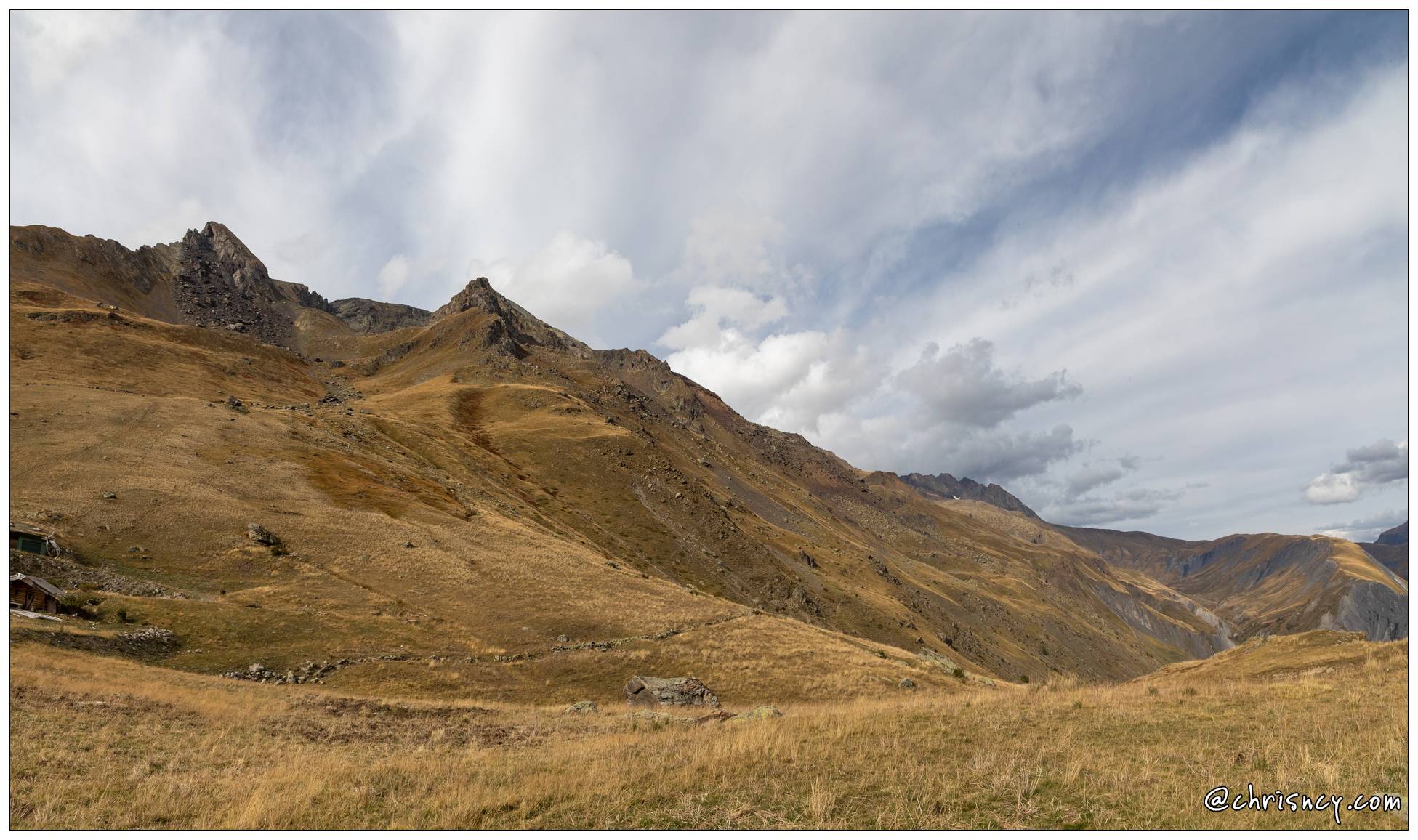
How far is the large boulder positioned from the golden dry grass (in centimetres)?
889

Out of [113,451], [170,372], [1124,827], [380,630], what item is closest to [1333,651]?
[1124,827]

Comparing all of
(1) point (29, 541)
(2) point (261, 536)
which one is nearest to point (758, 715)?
(2) point (261, 536)

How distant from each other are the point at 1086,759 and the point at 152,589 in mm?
43025

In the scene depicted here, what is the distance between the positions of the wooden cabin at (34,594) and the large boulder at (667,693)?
2658cm

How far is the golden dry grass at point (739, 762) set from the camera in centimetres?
1050

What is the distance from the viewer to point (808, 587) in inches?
3708

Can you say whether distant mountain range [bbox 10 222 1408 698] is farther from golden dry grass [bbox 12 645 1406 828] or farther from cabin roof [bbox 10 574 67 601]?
golden dry grass [bbox 12 645 1406 828]

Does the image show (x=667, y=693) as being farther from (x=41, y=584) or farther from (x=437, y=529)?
(x=437, y=529)

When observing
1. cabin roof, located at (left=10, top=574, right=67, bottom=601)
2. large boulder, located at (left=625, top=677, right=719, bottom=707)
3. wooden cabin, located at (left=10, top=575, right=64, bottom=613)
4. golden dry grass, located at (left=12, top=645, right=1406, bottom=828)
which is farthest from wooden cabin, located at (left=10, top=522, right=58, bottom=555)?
large boulder, located at (left=625, top=677, right=719, bottom=707)

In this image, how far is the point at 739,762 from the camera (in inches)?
517

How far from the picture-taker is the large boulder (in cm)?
2935

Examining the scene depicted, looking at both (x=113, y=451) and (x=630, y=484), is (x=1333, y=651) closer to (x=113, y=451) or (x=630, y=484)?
(x=113, y=451)

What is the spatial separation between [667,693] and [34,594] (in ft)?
96.1

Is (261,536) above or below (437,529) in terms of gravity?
below
